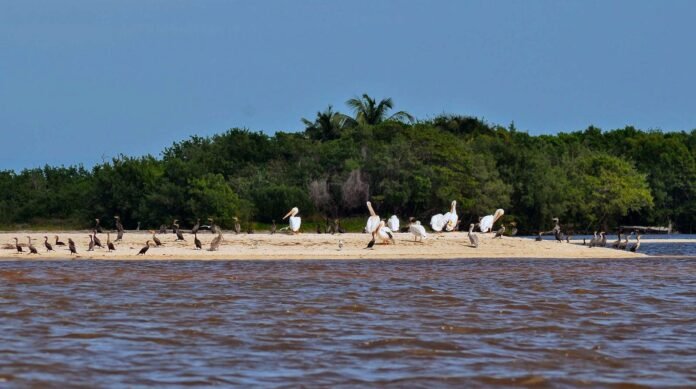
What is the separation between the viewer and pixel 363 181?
174 ft

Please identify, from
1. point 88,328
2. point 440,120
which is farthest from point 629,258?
point 440,120

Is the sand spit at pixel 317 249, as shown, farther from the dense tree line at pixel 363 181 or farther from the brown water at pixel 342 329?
the dense tree line at pixel 363 181

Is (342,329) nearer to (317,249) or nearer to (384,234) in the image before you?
(317,249)

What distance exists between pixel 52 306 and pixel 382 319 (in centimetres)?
496

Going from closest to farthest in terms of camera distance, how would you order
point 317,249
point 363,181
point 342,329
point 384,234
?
point 342,329 < point 317,249 < point 384,234 < point 363,181

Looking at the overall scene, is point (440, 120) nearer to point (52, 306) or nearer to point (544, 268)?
point (544, 268)

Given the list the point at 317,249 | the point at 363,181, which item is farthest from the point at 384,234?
the point at 363,181

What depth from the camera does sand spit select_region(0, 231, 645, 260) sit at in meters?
30.7

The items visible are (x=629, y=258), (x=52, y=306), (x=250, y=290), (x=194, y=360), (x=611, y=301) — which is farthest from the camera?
(x=629, y=258)

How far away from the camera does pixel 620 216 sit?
2542 inches

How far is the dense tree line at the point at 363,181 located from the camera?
49.8 meters

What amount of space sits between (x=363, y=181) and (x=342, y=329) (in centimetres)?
3904

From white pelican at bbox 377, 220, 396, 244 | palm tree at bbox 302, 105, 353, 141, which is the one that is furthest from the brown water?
palm tree at bbox 302, 105, 353, 141

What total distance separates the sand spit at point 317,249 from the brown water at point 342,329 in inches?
233
